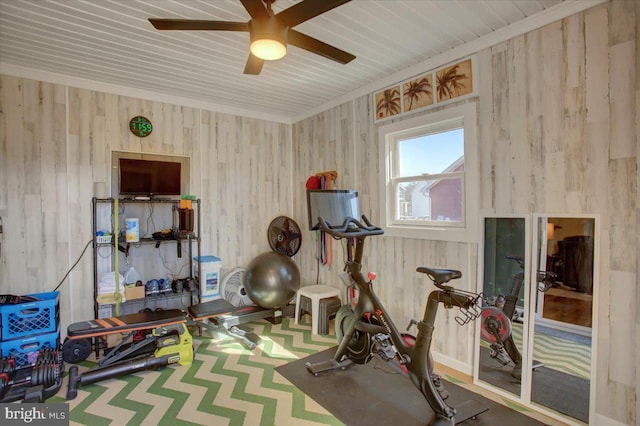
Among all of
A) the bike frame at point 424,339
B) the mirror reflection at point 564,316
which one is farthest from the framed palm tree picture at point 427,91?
the bike frame at point 424,339

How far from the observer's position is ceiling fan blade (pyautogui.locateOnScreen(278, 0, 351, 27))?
1636 millimetres

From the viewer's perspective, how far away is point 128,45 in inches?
105

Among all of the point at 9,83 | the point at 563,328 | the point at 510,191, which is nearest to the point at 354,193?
the point at 510,191

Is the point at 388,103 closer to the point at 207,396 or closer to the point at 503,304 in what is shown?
the point at 503,304

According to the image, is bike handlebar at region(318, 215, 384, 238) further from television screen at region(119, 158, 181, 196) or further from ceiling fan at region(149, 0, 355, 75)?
television screen at region(119, 158, 181, 196)

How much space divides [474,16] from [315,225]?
1948mm

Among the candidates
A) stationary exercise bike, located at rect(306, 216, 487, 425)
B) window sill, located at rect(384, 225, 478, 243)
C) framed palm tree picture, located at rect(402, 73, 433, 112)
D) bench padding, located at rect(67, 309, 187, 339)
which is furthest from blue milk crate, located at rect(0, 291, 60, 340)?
framed palm tree picture, located at rect(402, 73, 433, 112)

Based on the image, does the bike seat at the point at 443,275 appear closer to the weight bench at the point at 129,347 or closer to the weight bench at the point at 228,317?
the weight bench at the point at 228,317

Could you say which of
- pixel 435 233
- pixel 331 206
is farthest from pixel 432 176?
pixel 331 206

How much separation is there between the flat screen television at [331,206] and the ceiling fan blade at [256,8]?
4.41ft

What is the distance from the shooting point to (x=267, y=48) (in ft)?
6.36

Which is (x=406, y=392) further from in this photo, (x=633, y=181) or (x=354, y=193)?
(x=633, y=181)

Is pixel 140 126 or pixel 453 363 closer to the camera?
pixel 453 363

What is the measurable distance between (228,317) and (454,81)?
324cm
